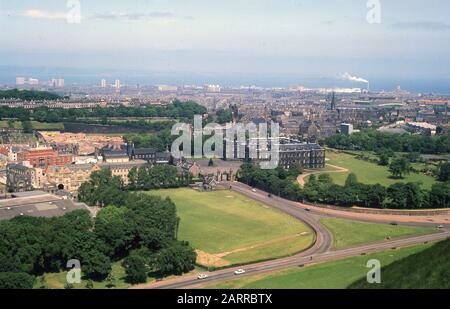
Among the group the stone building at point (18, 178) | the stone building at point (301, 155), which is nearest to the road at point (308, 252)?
the stone building at point (301, 155)

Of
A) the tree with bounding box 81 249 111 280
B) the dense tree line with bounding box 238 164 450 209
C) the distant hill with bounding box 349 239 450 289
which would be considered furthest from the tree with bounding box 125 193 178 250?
the distant hill with bounding box 349 239 450 289

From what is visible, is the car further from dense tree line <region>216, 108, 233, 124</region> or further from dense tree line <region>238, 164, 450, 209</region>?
dense tree line <region>216, 108, 233, 124</region>

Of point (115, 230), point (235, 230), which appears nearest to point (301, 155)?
point (235, 230)

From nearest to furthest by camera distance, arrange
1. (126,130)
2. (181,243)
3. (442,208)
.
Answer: (181,243), (442,208), (126,130)

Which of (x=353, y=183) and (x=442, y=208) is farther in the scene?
(x=353, y=183)
